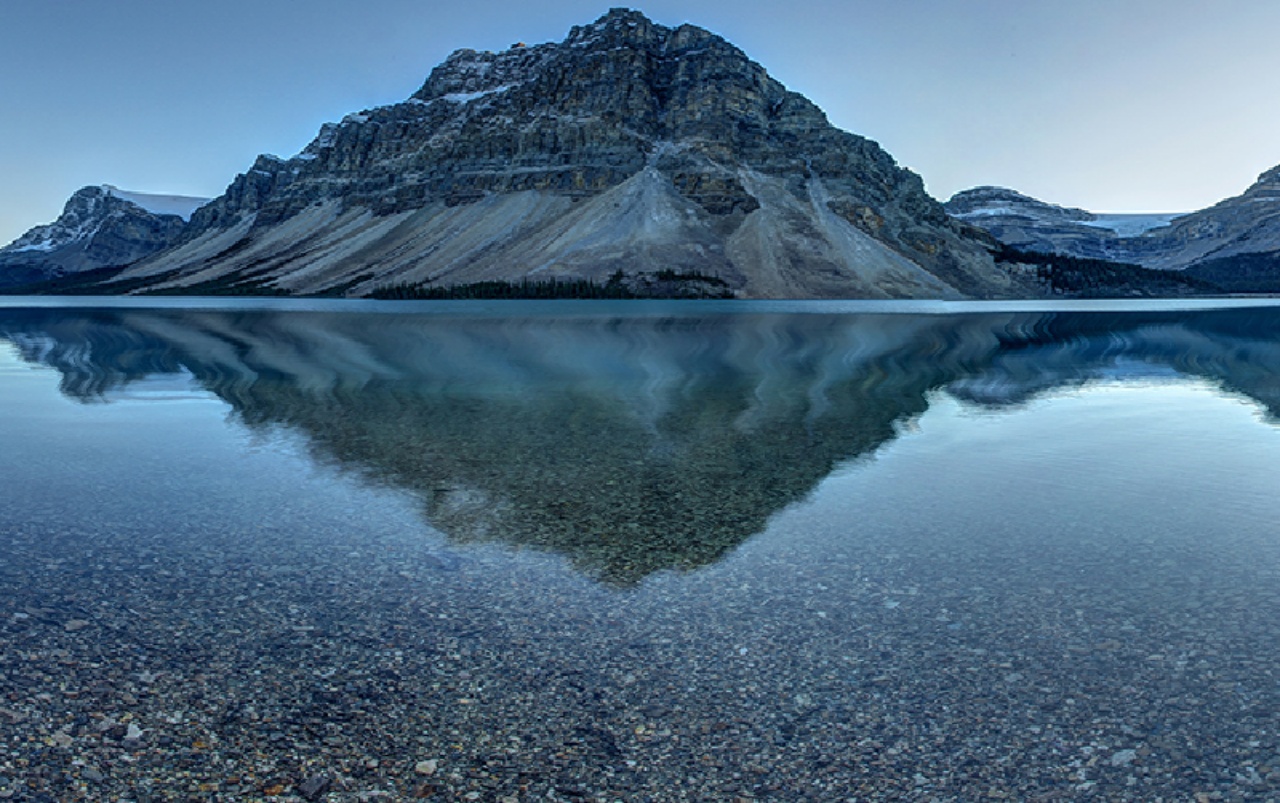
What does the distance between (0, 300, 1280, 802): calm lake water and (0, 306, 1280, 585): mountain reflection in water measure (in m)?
0.27

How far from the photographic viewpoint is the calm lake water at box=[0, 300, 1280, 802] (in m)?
9.10

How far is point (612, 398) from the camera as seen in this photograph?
39125 millimetres

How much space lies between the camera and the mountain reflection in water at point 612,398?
19141 millimetres

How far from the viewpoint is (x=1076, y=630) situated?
1256cm

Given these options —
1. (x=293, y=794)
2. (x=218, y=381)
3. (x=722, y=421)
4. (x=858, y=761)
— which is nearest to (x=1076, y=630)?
(x=858, y=761)

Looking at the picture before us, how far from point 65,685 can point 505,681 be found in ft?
18.5

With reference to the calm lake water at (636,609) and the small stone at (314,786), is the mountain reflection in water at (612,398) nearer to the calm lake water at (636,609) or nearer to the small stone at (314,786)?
the calm lake water at (636,609)

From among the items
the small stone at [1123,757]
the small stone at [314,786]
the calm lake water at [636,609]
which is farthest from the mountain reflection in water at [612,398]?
the small stone at [1123,757]

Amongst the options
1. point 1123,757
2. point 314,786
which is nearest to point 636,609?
point 314,786

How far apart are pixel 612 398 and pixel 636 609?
85.6ft

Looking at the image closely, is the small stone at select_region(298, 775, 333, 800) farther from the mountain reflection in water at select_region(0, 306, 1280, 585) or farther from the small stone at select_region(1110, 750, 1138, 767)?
the small stone at select_region(1110, 750, 1138, 767)

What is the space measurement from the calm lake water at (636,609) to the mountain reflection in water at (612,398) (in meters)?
0.27

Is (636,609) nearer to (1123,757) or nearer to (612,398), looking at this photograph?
(1123,757)

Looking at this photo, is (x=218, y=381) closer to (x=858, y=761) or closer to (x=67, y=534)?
(x=67, y=534)
